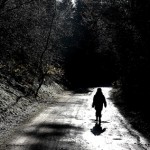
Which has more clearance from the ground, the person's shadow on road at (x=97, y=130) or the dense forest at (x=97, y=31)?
the dense forest at (x=97, y=31)

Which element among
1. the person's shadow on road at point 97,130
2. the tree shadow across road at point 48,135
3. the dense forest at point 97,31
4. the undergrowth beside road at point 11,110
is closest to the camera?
the tree shadow across road at point 48,135

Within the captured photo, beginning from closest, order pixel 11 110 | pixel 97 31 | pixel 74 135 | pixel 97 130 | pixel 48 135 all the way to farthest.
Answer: pixel 48 135
pixel 74 135
pixel 97 130
pixel 11 110
pixel 97 31

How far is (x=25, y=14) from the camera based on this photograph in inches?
655

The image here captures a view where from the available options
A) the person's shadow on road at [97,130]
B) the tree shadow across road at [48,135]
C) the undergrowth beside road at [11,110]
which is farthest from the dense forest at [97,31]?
the person's shadow on road at [97,130]

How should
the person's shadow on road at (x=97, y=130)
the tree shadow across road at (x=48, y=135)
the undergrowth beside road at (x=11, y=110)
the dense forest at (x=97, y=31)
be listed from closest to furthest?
the tree shadow across road at (x=48, y=135) → the dense forest at (x=97, y=31) → the person's shadow on road at (x=97, y=130) → the undergrowth beside road at (x=11, y=110)

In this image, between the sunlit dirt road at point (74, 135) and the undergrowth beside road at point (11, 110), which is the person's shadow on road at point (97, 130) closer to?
the sunlit dirt road at point (74, 135)

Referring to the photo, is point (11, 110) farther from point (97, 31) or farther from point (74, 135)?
point (97, 31)

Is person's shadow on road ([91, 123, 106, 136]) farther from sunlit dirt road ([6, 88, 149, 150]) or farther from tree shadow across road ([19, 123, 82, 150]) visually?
tree shadow across road ([19, 123, 82, 150])

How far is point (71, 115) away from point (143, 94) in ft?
21.0

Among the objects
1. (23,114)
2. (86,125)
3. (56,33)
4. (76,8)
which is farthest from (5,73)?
(76,8)

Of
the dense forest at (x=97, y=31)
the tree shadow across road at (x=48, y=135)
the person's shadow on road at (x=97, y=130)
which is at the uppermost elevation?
the dense forest at (x=97, y=31)

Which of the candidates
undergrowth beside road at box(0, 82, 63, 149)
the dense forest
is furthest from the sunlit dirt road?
the dense forest

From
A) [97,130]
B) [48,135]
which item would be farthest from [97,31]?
Result: [48,135]

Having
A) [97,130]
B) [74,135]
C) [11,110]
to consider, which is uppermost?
[11,110]
